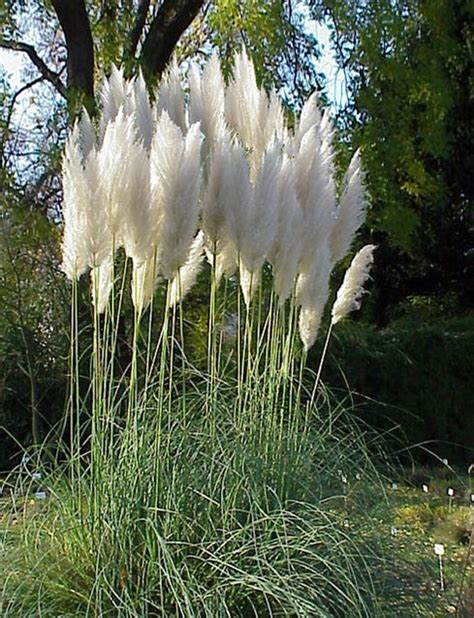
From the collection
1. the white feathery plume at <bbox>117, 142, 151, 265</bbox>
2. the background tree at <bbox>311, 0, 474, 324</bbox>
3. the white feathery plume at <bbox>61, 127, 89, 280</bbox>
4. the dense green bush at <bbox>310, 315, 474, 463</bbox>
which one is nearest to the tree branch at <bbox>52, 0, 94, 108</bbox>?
the background tree at <bbox>311, 0, 474, 324</bbox>

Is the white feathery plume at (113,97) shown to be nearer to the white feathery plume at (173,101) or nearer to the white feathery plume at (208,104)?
the white feathery plume at (173,101)

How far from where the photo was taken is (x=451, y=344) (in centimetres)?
754

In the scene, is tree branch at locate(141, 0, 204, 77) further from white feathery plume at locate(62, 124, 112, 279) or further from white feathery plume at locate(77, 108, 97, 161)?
white feathery plume at locate(62, 124, 112, 279)

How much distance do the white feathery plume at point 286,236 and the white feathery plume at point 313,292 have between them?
59mm

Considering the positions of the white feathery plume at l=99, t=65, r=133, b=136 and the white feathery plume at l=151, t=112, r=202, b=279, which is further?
the white feathery plume at l=99, t=65, r=133, b=136

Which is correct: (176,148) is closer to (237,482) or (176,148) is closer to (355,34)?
(237,482)

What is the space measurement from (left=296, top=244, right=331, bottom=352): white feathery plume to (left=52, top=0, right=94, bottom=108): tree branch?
4497 millimetres

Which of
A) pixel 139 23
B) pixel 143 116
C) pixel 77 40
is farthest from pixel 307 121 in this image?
pixel 139 23

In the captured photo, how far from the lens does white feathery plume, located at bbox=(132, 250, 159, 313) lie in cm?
260

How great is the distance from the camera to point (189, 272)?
2.82 meters

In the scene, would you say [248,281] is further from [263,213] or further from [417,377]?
[417,377]

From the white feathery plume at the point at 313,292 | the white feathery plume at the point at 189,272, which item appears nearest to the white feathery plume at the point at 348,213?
the white feathery plume at the point at 313,292

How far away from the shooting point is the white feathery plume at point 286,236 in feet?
8.64

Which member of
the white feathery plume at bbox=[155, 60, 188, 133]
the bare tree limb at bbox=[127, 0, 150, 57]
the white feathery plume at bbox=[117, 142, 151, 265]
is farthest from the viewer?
the bare tree limb at bbox=[127, 0, 150, 57]
